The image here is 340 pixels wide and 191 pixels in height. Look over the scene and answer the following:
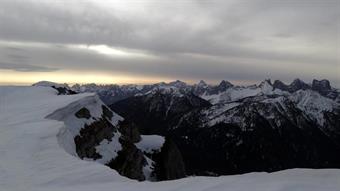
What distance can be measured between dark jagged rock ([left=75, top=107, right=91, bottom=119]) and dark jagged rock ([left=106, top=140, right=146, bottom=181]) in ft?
30.5

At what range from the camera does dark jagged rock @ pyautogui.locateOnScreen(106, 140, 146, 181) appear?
7900cm

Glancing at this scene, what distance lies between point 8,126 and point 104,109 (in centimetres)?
4674

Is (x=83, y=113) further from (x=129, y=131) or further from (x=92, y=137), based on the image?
(x=129, y=131)

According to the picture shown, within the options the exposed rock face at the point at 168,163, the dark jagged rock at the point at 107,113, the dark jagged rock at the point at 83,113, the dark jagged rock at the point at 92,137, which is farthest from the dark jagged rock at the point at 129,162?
the dark jagged rock at the point at 83,113

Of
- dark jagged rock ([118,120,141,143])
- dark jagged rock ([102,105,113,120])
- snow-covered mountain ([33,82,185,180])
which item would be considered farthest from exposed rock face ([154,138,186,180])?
dark jagged rock ([102,105,113,120])

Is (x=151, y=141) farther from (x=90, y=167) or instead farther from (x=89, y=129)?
(x=90, y=167)

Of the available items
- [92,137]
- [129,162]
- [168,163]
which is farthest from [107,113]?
[168,163]

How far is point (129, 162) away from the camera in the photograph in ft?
273

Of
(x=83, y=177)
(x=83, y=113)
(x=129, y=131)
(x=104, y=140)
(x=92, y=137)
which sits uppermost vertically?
(x=83, y=177)

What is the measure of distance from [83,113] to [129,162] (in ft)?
45.8

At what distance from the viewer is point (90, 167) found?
24.0 meters

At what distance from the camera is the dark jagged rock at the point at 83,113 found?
73750 millimetres

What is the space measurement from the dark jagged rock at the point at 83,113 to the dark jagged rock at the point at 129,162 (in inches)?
365

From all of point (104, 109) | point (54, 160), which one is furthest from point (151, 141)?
point (54, 160)
